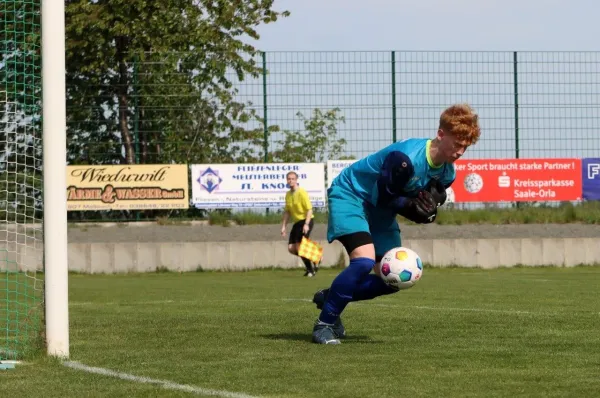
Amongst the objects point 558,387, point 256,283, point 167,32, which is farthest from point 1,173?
point 167,32

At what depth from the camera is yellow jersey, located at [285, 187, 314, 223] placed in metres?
22.5

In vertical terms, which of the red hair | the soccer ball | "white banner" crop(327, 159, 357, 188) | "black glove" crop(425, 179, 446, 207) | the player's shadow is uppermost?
the red hair

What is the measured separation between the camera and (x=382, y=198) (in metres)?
8.88

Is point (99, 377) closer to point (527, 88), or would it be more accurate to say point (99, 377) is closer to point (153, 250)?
point (153, 250)

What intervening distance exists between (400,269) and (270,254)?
16.0 m

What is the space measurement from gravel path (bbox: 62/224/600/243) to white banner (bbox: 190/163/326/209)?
720 mm

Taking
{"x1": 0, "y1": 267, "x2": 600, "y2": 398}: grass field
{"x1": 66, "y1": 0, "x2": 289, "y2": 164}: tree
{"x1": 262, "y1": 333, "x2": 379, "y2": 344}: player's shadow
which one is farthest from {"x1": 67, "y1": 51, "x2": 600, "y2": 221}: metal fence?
{"x1": 262, "y1": 333, "x2": 379, "y2": 344}: player's shadow

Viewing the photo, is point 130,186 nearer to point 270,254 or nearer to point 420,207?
point 270,254

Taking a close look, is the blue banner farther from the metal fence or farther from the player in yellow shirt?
the player in yellow shirt

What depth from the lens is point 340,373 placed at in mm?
6941

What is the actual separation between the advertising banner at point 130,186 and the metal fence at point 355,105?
10.5 inches

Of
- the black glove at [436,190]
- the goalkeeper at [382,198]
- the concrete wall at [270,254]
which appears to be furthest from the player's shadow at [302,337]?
the concrete wall at [270,254]

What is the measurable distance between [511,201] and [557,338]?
59.3 feet

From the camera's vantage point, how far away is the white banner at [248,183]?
25.8 metres
